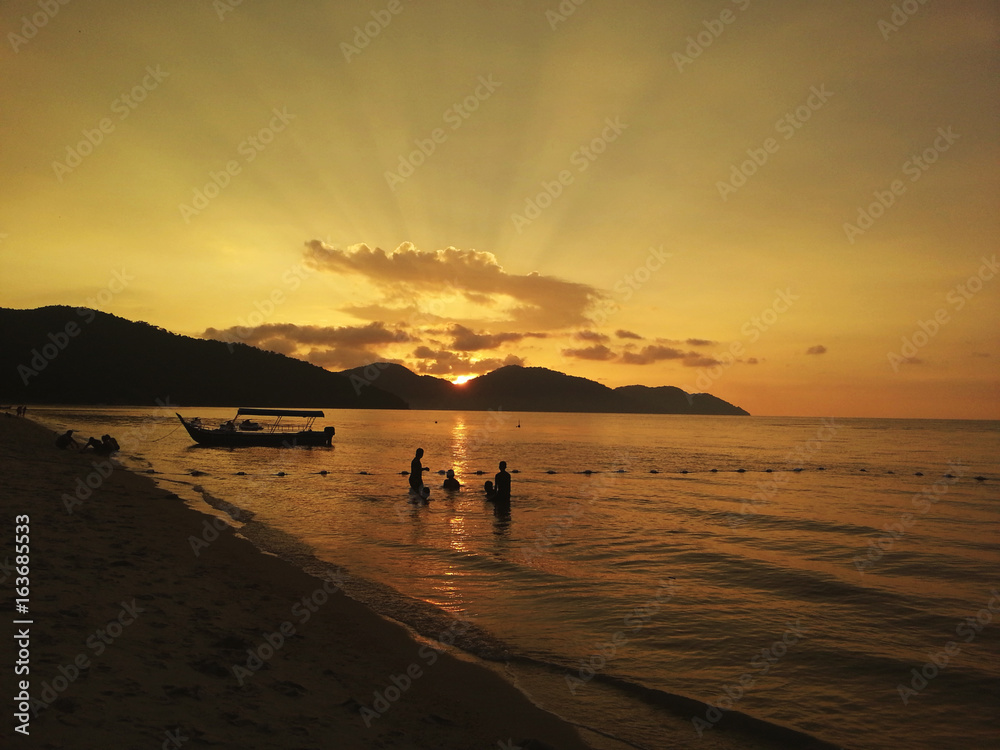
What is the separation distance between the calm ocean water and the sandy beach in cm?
124

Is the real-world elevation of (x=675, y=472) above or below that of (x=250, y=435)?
below

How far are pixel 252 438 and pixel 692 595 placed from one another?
5835cm

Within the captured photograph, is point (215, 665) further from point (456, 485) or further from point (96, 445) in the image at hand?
point (96, 445)

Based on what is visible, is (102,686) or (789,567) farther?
(789,567)

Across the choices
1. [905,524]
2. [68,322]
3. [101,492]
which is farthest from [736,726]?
[68,322]

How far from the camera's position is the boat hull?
59.7 meters

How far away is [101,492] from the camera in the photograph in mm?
20906

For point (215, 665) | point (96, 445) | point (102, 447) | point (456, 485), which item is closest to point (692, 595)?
point (215, 665)

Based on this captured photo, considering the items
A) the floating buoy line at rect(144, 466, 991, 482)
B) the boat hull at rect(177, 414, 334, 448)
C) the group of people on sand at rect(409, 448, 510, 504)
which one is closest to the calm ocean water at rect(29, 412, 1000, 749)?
the group of people on sand at rect(409, 448, 510, 504)

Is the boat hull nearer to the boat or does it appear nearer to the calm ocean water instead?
the boat

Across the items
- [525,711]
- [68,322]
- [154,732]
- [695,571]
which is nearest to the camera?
[154,732]

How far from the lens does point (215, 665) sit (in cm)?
728

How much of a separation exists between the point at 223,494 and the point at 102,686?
2469 centimetres

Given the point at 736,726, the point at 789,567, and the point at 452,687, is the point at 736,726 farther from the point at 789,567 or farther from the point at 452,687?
the point at 789,567
